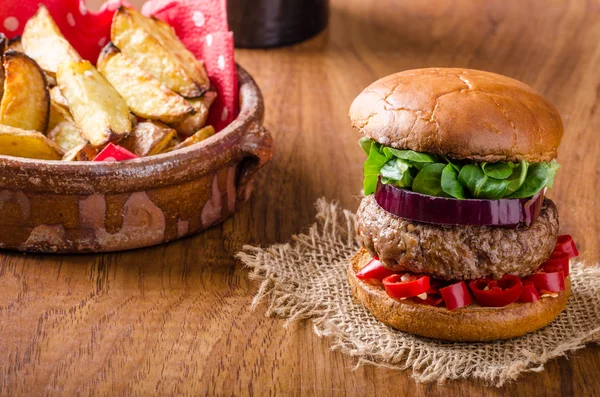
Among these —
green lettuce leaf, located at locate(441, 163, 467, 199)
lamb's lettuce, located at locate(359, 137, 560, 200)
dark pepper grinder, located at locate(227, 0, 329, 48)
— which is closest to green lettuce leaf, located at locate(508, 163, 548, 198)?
lamb's lettuce, located at locate(359, 137, 560, 200)

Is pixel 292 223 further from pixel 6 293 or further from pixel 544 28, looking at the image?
pixel 544 28

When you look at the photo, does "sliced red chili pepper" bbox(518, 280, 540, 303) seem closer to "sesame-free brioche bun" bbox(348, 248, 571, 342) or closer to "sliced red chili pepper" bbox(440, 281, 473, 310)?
"sesame-free brioche bun" bbox(348, 248, 571, 342)

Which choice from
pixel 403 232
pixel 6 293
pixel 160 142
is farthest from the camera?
pixel 160 142

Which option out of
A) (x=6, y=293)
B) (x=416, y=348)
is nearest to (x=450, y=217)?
(x=416, y=348)

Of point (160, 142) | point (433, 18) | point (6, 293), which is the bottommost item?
point (433, 18)

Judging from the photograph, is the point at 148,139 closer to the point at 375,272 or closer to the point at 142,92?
the point at 142,92

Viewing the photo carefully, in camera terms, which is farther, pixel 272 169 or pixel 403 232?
pixel 272 169

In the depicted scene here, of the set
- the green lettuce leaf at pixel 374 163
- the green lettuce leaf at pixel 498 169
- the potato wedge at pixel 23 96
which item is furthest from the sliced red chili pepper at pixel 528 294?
the potato wedge at pixel 23 96
